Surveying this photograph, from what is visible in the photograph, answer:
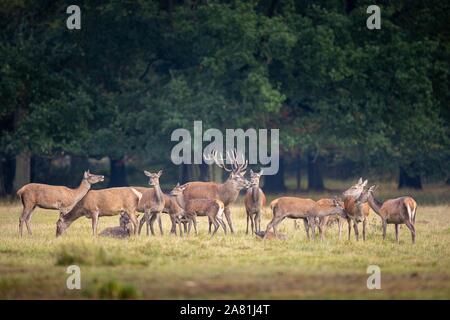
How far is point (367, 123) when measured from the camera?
37062 mm

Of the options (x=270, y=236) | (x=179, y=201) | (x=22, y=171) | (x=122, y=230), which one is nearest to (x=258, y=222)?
(x=179, y=201)

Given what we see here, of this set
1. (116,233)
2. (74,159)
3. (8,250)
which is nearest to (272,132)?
(74,159)

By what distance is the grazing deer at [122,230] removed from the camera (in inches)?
806

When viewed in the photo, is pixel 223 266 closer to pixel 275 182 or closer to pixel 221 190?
pixel 221 190

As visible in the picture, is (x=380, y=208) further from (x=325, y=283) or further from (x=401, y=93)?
(x=401, y=93)

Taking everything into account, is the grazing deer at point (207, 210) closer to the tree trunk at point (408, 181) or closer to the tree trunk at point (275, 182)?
the tree trunk at point (275, 182)

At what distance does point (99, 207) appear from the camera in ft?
67.0

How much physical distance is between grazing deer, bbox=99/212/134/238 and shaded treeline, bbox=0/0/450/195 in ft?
46.6

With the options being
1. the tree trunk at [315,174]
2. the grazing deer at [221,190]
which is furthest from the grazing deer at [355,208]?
the tree trunk at [315,174]

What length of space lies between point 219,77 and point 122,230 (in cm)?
1651

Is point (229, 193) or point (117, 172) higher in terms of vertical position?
point (117, 172)

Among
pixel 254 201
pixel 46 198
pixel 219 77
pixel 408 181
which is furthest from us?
pixel 408 181

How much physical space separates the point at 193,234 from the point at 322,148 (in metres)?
21.1

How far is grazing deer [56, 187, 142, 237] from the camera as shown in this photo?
2034cm
